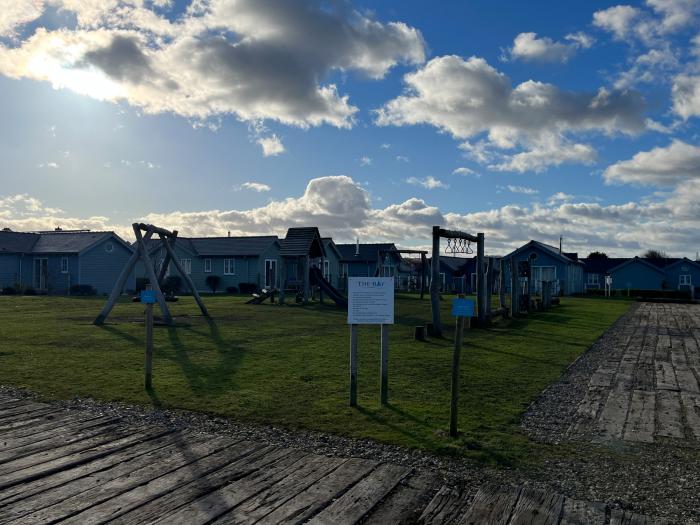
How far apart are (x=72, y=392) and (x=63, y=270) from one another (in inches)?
1481

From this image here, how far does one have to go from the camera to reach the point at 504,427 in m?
6.83

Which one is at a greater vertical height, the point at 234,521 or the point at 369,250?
the point at 369,250

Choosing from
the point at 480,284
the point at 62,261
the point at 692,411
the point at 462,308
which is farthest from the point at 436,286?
the point at 62,261

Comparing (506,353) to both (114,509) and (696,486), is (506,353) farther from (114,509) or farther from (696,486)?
(114,509)

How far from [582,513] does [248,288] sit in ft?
146

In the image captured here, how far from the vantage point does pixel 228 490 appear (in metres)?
4.78

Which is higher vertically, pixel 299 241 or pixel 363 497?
pixel 299 241

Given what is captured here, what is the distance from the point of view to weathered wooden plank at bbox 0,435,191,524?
432cm

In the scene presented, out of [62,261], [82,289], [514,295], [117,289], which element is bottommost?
[82,289]

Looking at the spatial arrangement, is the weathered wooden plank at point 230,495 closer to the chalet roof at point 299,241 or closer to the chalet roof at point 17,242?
the chalet roof at point 299,241

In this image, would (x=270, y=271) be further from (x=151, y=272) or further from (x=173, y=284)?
(x=151, y=272)

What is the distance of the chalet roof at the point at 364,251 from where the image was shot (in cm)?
6241

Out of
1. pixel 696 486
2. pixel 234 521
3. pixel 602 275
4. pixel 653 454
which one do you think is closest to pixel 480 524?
pixel 234 521

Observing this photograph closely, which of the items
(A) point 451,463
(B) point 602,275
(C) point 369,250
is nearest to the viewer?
(A) point 451,463
